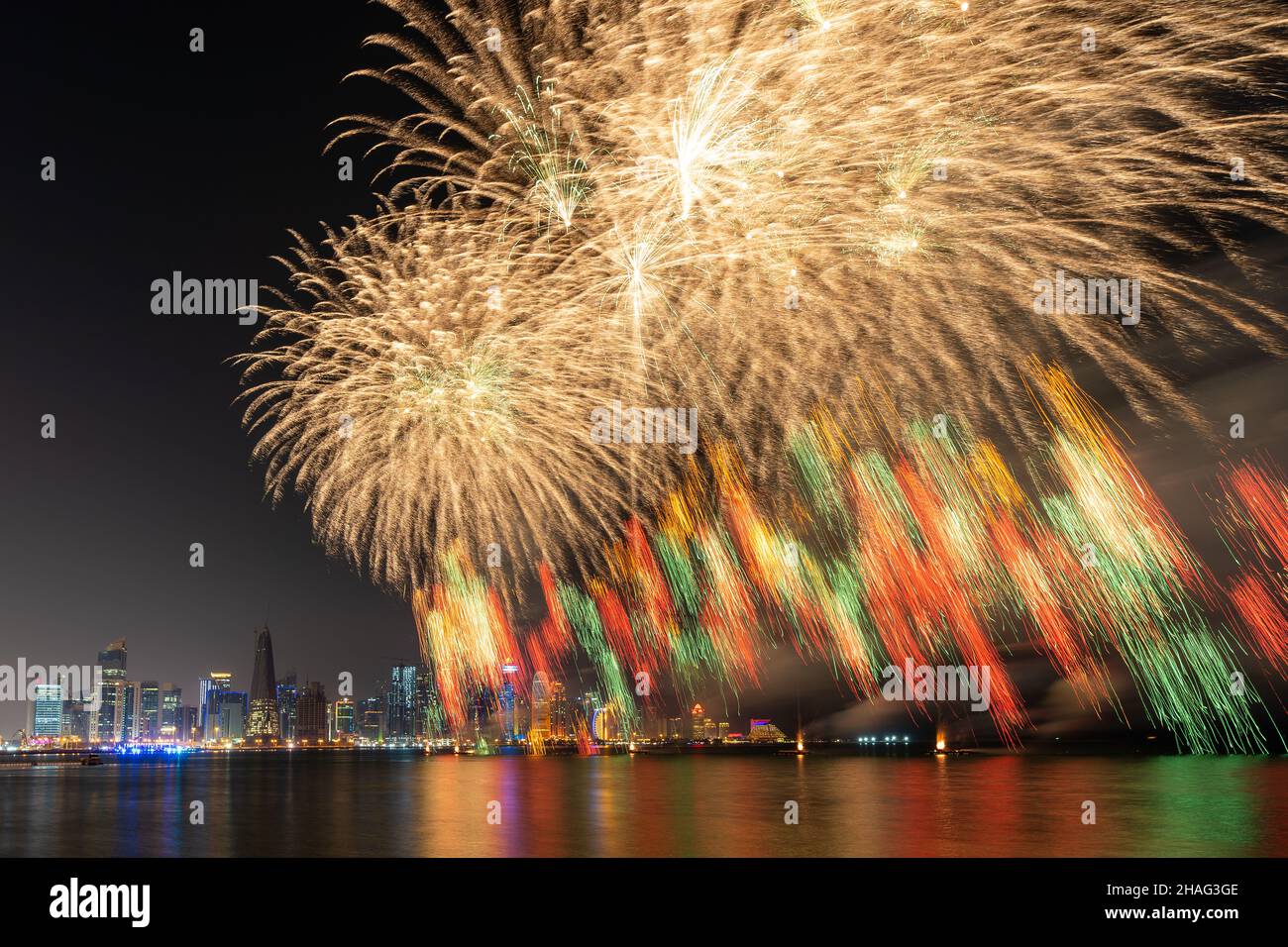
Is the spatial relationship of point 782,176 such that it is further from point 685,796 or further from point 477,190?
point 685,796

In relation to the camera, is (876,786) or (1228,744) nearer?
(876,786)

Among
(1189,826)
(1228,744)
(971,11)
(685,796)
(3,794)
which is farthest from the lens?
(1228,744)

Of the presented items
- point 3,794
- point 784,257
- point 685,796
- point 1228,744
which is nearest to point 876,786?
point 685,796

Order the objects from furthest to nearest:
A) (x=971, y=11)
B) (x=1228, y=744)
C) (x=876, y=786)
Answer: (x=1228, y=744), (x=876, y=786), (x=971, y=11)

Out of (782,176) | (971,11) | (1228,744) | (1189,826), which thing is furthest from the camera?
(1228,744)

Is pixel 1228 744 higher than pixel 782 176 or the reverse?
the reverse

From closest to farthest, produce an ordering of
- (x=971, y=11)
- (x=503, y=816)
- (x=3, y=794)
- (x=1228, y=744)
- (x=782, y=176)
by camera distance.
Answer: (x=971, y=11)
(x=782, y=176)
(x=503, y=816)
(x=3, y=794)
(x=1228, y=744)
